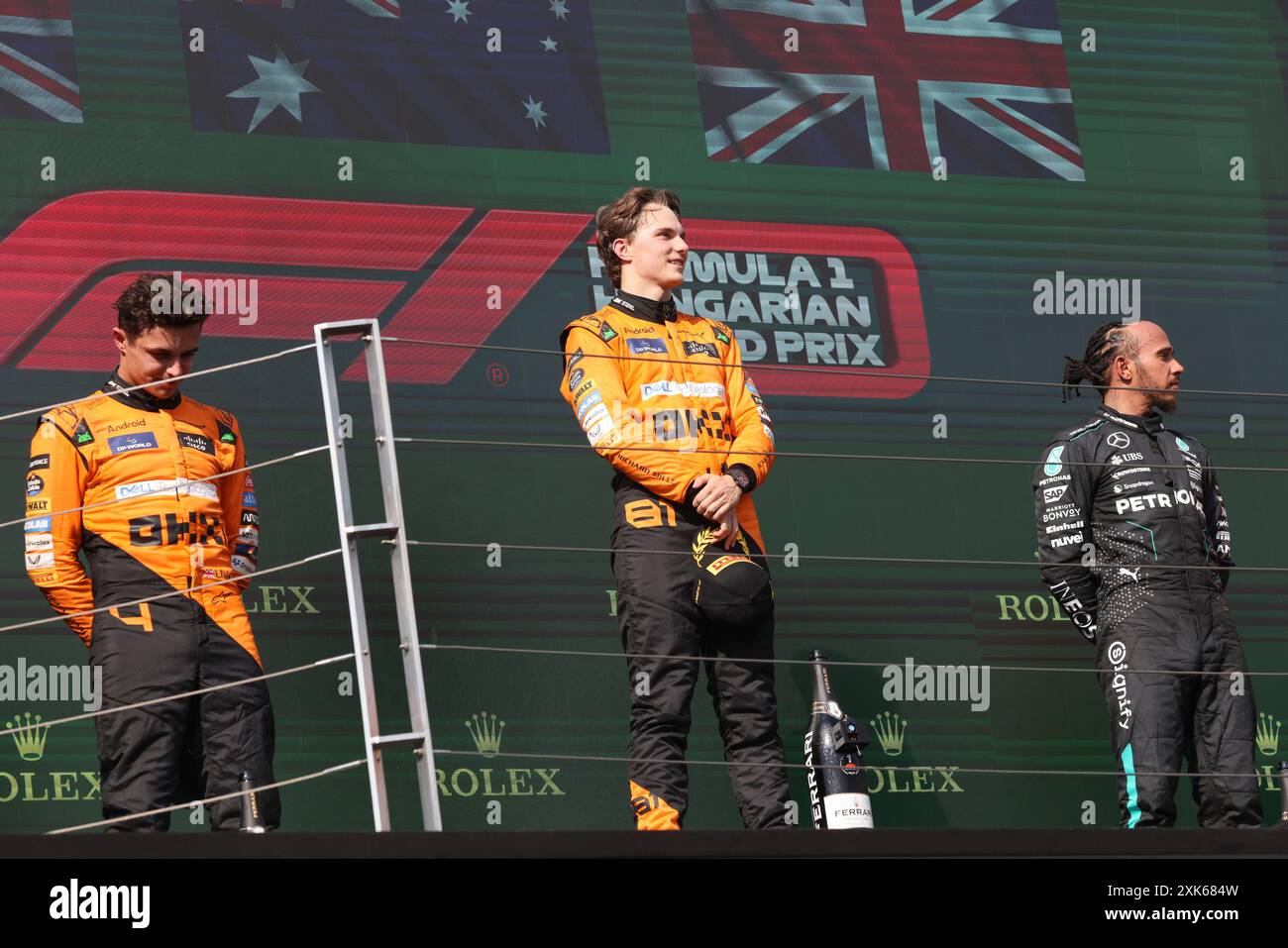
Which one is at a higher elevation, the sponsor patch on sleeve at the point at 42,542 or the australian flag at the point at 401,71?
the australian flag at the point at 401,71

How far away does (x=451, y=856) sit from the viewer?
2959 millimetres

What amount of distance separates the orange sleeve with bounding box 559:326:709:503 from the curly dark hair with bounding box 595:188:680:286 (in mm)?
347

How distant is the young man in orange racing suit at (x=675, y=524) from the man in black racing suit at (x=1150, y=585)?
787mm

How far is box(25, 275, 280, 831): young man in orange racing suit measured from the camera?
397cm

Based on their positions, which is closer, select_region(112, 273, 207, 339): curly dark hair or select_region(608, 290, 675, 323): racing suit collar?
select_region(112, 273, 207, 339): curly dark hair

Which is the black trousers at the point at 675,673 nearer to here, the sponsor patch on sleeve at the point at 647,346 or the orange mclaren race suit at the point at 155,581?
the sponsor patch on sleeve at the point at 647,346

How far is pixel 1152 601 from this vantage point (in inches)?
176

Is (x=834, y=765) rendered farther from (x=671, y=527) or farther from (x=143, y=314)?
(x=143, y=314)

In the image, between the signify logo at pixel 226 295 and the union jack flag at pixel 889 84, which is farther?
the union jack flag at pixel 889 84

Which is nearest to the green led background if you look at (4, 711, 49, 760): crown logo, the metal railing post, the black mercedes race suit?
(4, 711, 49, 760): crown logo

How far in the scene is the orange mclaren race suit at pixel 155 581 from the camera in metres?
3.97
